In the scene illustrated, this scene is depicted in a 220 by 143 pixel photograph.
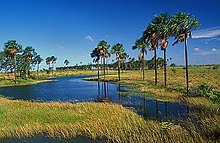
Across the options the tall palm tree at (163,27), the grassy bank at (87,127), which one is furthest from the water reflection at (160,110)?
the tall palm tree at (163,27)

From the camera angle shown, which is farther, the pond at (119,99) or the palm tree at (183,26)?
the palm tree at (183,26)

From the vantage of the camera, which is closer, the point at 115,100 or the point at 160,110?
the point at 160,110

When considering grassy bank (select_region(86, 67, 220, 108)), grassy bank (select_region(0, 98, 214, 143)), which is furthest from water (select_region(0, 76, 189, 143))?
grassy bank (select_region(86, 67, 220, 108))

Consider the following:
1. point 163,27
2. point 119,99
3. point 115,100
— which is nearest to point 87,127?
point 115,100

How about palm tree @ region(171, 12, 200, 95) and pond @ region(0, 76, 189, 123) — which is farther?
palm tree @ region(171, 12, 200, 95)

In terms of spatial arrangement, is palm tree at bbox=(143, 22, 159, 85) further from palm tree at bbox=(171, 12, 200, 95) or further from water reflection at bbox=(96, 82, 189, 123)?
water reflection at bbox=(96, 82, 189, 123)

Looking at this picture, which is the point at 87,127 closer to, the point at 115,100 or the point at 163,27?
the point at 115,100

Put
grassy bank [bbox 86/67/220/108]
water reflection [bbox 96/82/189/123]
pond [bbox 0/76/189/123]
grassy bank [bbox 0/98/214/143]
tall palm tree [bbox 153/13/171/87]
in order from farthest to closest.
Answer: tall palm tree [bbox 153/13/171/87], grassy bank [bbox 86/67/220/108], pond [bbox 0/76/189/123], water reflection [bbox 96/82/189/123], grassy bank [bbox 0/98/214/143]

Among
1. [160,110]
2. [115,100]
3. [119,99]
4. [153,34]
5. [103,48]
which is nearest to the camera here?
[160,110]

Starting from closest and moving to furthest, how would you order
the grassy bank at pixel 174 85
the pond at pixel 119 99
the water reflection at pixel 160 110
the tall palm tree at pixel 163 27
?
the water reflection at pixel 160 110 < the pond at pixel 119 99 < the grassy bank at pixel 174 85 < the tall palm tree at pixel 163 27

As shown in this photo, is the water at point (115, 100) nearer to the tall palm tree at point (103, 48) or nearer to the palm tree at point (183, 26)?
the palm tree at point (183, 26)

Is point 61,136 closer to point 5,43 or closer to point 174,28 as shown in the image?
point 174,28

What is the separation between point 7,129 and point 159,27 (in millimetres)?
35801

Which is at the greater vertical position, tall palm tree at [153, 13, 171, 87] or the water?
tall palm tree at [153, 13, 171, 87]
